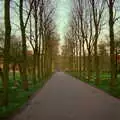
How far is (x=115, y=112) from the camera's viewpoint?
1443 cm

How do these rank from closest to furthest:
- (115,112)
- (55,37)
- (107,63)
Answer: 1. (115,112)
2. (55,37)
3. (107,63)

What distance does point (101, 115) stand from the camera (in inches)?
532

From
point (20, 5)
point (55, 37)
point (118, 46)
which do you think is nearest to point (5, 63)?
point (20, 5)

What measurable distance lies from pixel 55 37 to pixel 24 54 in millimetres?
45562

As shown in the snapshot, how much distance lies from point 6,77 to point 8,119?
14.8 ft

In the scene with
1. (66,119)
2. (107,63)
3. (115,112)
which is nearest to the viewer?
(66,119)


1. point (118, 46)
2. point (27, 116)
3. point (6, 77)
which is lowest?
point (27, 116)

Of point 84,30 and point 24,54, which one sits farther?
point 84,30

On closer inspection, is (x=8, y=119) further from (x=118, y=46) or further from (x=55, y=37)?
(x=55, y=37)

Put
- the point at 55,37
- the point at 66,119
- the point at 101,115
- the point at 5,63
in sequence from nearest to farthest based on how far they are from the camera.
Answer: the point at 66,119
the point at 101,115
the point at 5,63
the point at 55,37

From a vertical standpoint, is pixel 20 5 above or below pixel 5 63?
above

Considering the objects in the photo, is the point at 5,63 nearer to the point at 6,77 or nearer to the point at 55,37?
the point at 6,77

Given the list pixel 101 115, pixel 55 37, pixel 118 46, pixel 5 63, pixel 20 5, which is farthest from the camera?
pixel 55 37

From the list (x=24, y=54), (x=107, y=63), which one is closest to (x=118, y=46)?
(x=24, y=54)
